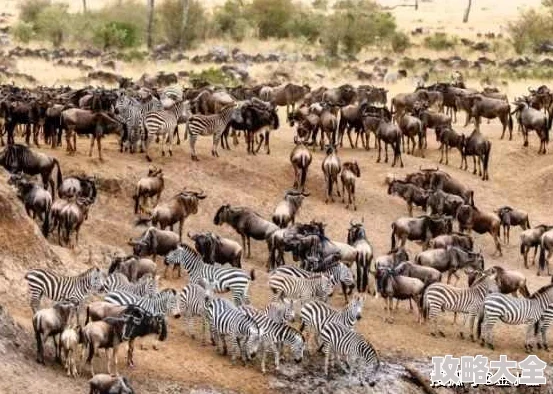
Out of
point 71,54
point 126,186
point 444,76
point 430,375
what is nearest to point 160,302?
point 430,375

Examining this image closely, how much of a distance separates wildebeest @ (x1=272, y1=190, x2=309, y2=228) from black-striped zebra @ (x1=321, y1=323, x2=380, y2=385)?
21.1ft

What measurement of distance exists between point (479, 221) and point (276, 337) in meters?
→ 9.46

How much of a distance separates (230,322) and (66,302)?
2.64 meters

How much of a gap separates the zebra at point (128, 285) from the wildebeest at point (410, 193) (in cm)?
980

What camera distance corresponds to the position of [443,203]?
960 inches

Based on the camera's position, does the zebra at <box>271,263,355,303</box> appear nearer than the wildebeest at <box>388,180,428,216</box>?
Yes

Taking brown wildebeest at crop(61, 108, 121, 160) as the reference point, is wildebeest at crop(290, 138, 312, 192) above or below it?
below

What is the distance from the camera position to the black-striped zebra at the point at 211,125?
26000mm

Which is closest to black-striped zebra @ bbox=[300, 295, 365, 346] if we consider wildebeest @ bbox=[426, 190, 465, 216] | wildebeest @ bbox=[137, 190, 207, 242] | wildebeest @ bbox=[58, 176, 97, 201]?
wildebeest @ bbox=[137, 190, 207, 242]

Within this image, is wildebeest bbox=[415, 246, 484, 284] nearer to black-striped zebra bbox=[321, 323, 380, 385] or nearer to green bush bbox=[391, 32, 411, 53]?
black-striped zebra bbox=[321, 323, 380, 385]

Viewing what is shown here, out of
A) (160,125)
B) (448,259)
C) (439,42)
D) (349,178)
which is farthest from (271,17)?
(448,259)

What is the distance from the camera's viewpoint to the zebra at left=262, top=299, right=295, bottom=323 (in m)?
16.1

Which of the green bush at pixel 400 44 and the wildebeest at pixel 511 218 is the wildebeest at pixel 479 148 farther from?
the green bush at pixel 400 44

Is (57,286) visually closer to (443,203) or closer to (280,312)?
(280,312)
